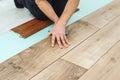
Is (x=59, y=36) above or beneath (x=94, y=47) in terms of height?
above

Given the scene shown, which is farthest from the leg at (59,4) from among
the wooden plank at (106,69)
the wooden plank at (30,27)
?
the wooden plank at (106,69)

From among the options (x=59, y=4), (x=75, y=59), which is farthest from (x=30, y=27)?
(x=75, y=59)

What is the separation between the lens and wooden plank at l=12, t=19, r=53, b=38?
6.05ft

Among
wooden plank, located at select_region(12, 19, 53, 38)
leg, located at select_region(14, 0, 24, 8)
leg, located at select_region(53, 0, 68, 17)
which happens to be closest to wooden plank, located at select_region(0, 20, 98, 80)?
wooden plank, located at select_region(12, 19, 53, 38)

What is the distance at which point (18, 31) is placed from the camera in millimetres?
1877

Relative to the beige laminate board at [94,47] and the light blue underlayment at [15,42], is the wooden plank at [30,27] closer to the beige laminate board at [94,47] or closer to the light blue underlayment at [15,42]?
the light blue underlayment at [15,42]

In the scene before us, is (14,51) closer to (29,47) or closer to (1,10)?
(29,47)

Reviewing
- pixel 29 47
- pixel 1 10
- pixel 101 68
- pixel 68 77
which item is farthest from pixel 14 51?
pixel 1 10

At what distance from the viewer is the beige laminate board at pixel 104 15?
2054mm

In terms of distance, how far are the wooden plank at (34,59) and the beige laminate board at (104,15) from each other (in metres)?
0.23

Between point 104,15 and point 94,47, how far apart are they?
62cm

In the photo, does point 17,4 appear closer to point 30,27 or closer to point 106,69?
point 30,27

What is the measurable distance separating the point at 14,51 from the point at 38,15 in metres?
0.54

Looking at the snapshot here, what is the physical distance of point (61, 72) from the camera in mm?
1420
